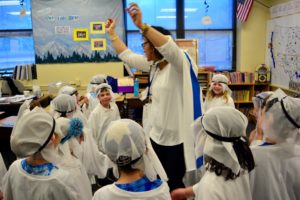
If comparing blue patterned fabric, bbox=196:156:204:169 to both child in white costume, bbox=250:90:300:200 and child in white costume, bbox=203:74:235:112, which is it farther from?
child in white costume, bbox=203:74:235:112

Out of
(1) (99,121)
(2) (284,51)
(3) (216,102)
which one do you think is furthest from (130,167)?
(2) (284,51)

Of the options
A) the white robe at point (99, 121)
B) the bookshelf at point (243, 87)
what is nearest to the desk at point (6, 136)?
the white robe at point (99, 121)

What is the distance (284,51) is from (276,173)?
4.83 m

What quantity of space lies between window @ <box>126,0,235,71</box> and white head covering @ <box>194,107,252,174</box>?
529 cm

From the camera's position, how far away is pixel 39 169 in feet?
4.84

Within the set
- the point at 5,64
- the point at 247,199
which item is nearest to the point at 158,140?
the point at 247,199

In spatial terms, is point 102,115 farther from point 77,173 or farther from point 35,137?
point 35,137

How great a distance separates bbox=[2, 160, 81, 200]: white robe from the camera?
145 cm

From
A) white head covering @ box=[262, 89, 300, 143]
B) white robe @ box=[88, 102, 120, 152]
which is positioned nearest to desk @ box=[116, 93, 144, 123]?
white robe @ box=[88, 102, 120, 152]

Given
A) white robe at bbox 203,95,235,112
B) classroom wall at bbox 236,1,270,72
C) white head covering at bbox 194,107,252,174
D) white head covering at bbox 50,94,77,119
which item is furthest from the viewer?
classroom wall at bbox 236,1,270,72

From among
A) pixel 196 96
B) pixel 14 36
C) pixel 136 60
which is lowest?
pixel 196 96

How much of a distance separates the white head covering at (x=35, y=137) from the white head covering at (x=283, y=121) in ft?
3.61

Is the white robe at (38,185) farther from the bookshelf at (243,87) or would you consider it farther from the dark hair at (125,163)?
the bookshelf at (243,87)

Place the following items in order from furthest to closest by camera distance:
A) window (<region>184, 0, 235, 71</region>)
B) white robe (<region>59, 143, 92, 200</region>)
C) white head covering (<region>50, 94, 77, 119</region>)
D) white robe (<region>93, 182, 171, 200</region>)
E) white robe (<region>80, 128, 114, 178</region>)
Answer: window (<region>184, 0, 235, 71</region>) < white head covering (<region>50, 94, 77, 119</region>) < white robe (<region>80, 128, 114, 178</region>) < white robe (<region>59, 143, 92, 200</region>) < white robe (<region>93, 182, 171, 200</region>)
